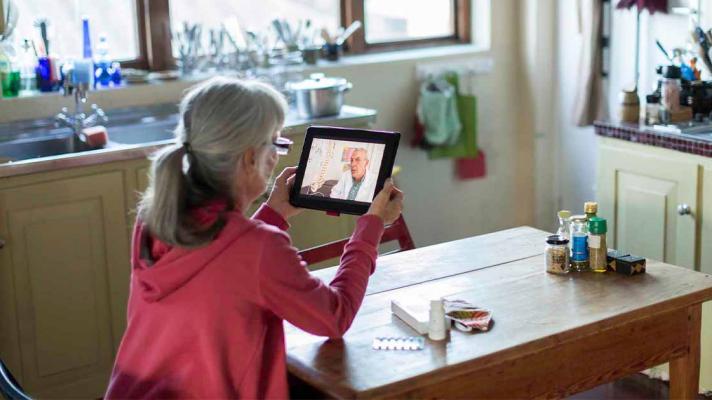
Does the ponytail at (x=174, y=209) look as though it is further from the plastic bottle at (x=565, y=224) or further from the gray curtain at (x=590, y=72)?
the gray curtain at (x=590, y=72)

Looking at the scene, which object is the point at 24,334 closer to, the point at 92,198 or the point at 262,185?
the point at 92,198

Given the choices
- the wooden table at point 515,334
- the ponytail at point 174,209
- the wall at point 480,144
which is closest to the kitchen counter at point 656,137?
the wooden table at point 515,334

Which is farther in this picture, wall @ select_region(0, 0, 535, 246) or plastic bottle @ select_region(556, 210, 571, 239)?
wall @ select_region(0, 0, 535, 246)

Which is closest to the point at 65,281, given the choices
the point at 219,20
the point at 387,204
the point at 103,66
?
the point at 103,66

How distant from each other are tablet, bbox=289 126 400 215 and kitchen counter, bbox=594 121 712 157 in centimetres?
150

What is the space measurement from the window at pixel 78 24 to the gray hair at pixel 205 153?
2107 mm

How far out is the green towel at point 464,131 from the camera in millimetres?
4793

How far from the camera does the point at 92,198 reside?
137 inches

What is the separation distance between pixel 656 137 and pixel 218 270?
81.8 inches

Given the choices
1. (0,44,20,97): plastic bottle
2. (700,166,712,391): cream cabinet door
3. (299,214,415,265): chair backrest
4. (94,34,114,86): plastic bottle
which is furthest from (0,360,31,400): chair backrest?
(700,166,712,391): cream cabinet door

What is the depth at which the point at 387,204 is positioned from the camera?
2305 millimetres

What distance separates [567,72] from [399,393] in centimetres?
321

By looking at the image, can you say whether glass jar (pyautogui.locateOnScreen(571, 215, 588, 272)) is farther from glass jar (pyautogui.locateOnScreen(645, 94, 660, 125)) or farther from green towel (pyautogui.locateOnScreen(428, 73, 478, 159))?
green towel (pyautogui.locateOnScreen(428, 73, 478, 159))

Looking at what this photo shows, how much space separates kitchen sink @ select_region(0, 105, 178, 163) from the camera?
3.74m
